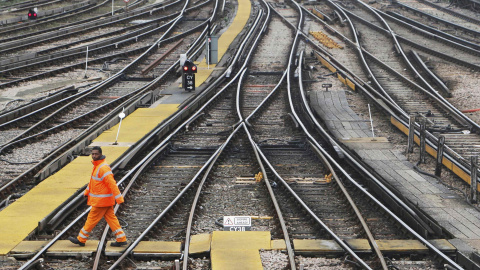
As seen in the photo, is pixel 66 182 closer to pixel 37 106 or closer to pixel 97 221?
pixel 97 221

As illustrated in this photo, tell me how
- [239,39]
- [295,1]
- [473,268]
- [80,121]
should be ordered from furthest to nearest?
[295,1] < [239,39] < [80,121] < [473,268]

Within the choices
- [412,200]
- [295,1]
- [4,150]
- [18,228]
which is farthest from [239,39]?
[18,228]

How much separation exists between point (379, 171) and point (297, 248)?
5.82m

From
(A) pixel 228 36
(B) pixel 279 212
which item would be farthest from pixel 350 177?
(A) pixel 228 36

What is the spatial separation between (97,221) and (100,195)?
1.53 ft

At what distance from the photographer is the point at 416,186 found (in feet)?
52.6

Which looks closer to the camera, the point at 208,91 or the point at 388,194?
the point at 388,194

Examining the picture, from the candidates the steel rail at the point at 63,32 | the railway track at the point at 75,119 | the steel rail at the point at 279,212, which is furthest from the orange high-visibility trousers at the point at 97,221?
the steel rail at the point at 63,32

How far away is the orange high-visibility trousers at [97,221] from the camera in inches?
457

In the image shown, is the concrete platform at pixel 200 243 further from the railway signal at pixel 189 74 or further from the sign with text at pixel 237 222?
the railway signal at pixel 189 74

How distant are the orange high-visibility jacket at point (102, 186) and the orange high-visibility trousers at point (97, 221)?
15 cm

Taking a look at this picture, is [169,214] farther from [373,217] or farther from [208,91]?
[208,91]

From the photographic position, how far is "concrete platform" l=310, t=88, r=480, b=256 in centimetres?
1322

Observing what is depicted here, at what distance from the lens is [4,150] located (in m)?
18.3
